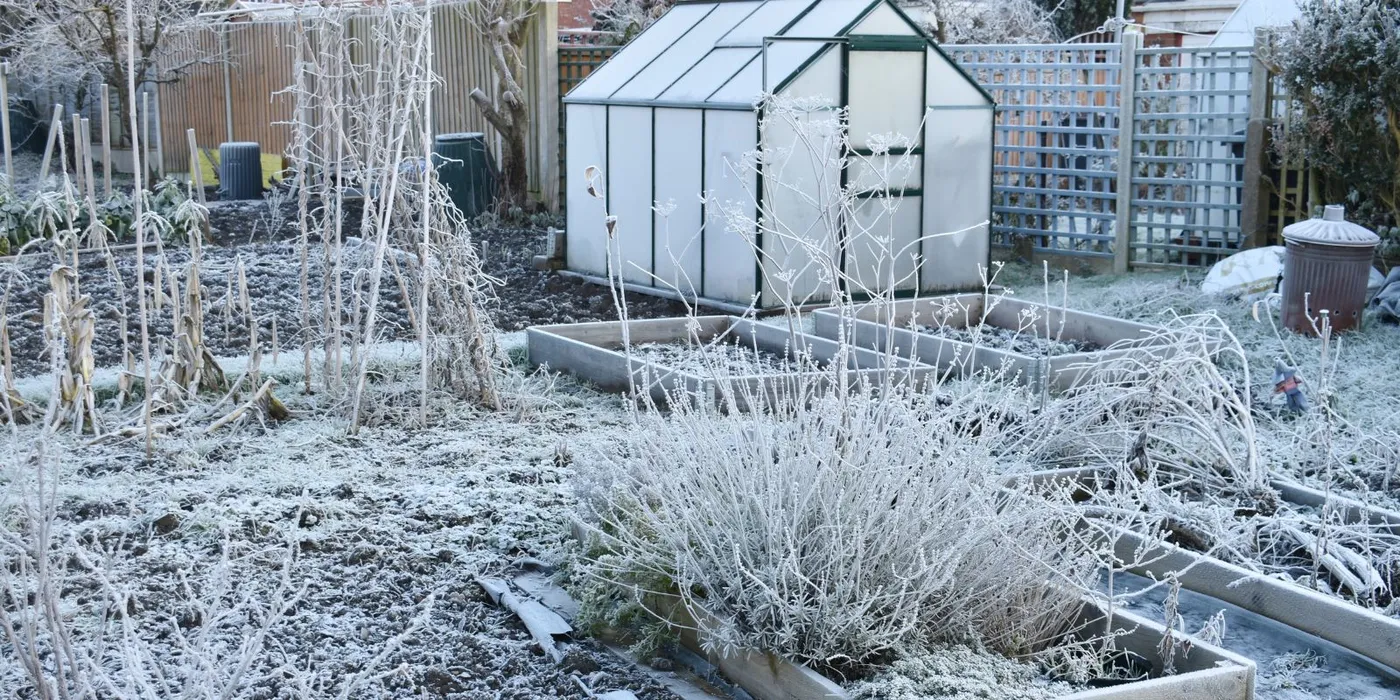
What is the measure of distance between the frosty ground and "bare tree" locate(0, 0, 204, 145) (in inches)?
327

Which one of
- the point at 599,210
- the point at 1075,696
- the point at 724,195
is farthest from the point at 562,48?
the point at 1075,696

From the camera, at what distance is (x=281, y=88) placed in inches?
730

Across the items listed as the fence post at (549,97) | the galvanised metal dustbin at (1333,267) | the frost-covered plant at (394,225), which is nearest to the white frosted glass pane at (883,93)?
the galvanised metal dustbin at (1333,267)

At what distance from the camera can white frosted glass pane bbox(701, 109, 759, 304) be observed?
877 cm

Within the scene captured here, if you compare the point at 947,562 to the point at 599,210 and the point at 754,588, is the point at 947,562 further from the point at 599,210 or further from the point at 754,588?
the point at 599,210

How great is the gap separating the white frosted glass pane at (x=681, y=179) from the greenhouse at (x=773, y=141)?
0.04 feet

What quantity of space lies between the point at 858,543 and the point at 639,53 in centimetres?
770

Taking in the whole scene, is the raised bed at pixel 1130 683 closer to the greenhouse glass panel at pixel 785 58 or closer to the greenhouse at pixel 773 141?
the greenhouse at pixel 773 141

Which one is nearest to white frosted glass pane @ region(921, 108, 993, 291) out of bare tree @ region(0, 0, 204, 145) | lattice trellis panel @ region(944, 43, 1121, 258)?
lattice trellis panel @ region(944, 43, 1121, 258)

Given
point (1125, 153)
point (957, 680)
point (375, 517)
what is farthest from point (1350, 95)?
point (957, 680)

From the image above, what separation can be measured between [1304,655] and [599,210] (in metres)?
7.15

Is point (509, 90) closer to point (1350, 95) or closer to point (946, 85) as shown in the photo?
point (946, 85)

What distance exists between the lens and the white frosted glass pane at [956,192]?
9531mm

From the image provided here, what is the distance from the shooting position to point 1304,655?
3.80 meters
